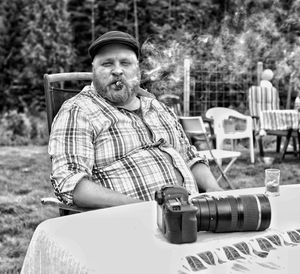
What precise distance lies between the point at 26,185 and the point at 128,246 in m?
4.02

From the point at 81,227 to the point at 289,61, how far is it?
32.2 feet

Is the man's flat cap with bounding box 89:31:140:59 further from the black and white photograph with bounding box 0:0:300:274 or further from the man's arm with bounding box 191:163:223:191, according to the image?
the man's arm with bounding box 191:163:223:191

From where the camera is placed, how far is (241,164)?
672 centimetres

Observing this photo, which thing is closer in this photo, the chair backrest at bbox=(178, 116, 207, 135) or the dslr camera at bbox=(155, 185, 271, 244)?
the dslr camera at bbox=(155, 185, 271, 244)

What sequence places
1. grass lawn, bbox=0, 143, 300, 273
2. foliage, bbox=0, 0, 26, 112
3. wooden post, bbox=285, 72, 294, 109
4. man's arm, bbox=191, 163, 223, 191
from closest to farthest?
man's arm, bbox=191, 163, 223, 191 < grass lawn, bbox=0, 143, 300, 273 < wooden post, bbox=285, 72, 294, 109 < foliage, bbox=0, 0, 26, 112

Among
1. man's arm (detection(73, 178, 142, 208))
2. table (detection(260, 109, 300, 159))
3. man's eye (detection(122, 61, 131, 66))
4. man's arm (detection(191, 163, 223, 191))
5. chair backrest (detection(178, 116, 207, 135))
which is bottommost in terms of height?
table (detection(260, 109, 300, 159))

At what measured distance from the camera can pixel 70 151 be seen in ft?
6.59

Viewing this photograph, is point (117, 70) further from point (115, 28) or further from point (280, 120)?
point (115, 28)

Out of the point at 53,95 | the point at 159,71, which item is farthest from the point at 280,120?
the point at 53,95

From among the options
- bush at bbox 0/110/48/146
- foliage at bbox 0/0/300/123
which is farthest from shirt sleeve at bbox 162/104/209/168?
foliage at bbox 0/0/300/123

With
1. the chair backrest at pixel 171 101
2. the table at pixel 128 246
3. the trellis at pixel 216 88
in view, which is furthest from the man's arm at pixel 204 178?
the trellis at pixel 216 88

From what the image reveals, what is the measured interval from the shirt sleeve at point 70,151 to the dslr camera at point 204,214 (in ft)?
2.25

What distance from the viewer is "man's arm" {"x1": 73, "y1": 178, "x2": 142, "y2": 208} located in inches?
73.6

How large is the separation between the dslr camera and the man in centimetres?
65
